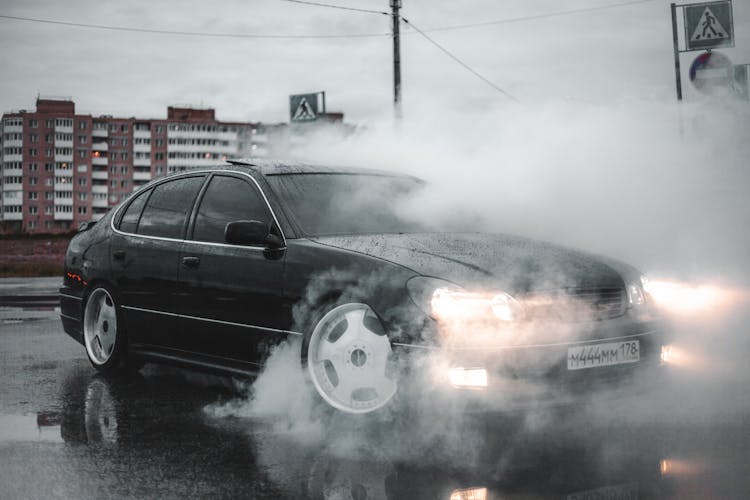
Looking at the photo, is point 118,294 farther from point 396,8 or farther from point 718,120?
point 396,8

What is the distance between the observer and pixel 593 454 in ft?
13.1

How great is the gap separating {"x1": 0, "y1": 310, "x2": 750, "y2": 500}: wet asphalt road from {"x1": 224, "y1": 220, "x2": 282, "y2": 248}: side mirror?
100 centimetres

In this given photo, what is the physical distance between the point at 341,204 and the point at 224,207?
31.9 inches

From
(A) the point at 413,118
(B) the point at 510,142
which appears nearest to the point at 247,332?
(B) the point at 510,142

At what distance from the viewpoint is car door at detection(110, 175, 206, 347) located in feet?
19.1

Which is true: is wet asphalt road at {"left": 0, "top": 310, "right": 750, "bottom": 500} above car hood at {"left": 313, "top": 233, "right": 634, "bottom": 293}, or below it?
below

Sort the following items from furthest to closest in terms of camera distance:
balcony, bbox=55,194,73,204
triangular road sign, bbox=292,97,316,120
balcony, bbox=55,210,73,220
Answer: balcony, bbox=55,194,73,204 → balcony, bbox=55,210,73,220 → triangular road sign, bbox=292,97,316,120

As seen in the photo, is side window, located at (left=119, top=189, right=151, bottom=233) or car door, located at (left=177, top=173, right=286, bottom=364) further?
side window, located at (left=119, top=189, right=151, bottom=233)

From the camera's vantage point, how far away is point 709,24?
11609 millimetres

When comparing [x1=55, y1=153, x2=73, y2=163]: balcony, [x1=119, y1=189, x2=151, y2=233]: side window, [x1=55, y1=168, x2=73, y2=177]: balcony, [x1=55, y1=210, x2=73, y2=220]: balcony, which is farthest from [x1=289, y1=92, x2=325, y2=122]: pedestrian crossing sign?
[x1=55, y1=168, x2=73, y2=177]: balcony

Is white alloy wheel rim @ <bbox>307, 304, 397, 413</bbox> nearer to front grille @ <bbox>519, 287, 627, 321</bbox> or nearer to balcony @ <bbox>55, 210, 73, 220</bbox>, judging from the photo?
front grille @ <bbox>519, 287, 627, 321</bbox>

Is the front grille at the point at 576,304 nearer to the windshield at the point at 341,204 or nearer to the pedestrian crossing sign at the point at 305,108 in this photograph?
the windshield at the point at 341,204

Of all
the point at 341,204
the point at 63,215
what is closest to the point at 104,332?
the point at 341,204

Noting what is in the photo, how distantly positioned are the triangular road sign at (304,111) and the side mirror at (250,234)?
1203 cm
